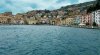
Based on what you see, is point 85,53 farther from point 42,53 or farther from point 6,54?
point 6,54

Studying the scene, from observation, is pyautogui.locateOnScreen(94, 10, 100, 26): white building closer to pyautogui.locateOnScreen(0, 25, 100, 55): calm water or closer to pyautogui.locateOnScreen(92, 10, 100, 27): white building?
pyautogui.locateOnScreen(92, 10, 100, 27): white building

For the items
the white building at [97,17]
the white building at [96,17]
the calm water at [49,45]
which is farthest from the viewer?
the white building at [96,17]

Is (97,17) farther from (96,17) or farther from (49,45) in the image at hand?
(49,45)

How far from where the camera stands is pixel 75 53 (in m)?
34.1

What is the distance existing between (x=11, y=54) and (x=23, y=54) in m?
1.42

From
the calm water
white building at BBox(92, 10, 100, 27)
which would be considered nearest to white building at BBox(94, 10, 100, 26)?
white building at BBox(92, 10, 100, 27)

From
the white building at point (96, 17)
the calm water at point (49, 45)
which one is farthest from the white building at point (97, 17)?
the calm water at point (49, 45)

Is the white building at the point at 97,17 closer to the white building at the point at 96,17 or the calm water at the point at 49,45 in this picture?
the white building at the point at 96,17

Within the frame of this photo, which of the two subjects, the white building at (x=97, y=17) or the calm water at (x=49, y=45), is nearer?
the calm water at (x=49, y=45)

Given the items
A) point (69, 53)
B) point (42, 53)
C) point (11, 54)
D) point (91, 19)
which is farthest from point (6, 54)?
point (91, 19)

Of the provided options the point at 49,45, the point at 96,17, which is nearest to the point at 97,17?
the point at 96,17

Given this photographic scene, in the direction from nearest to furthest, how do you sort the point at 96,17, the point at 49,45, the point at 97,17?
the point at 49,45 < the point at 97,17 < the point at 96,17

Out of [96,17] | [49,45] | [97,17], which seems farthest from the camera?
[96,17]

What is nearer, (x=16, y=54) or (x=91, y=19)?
(x=16, y=54)
